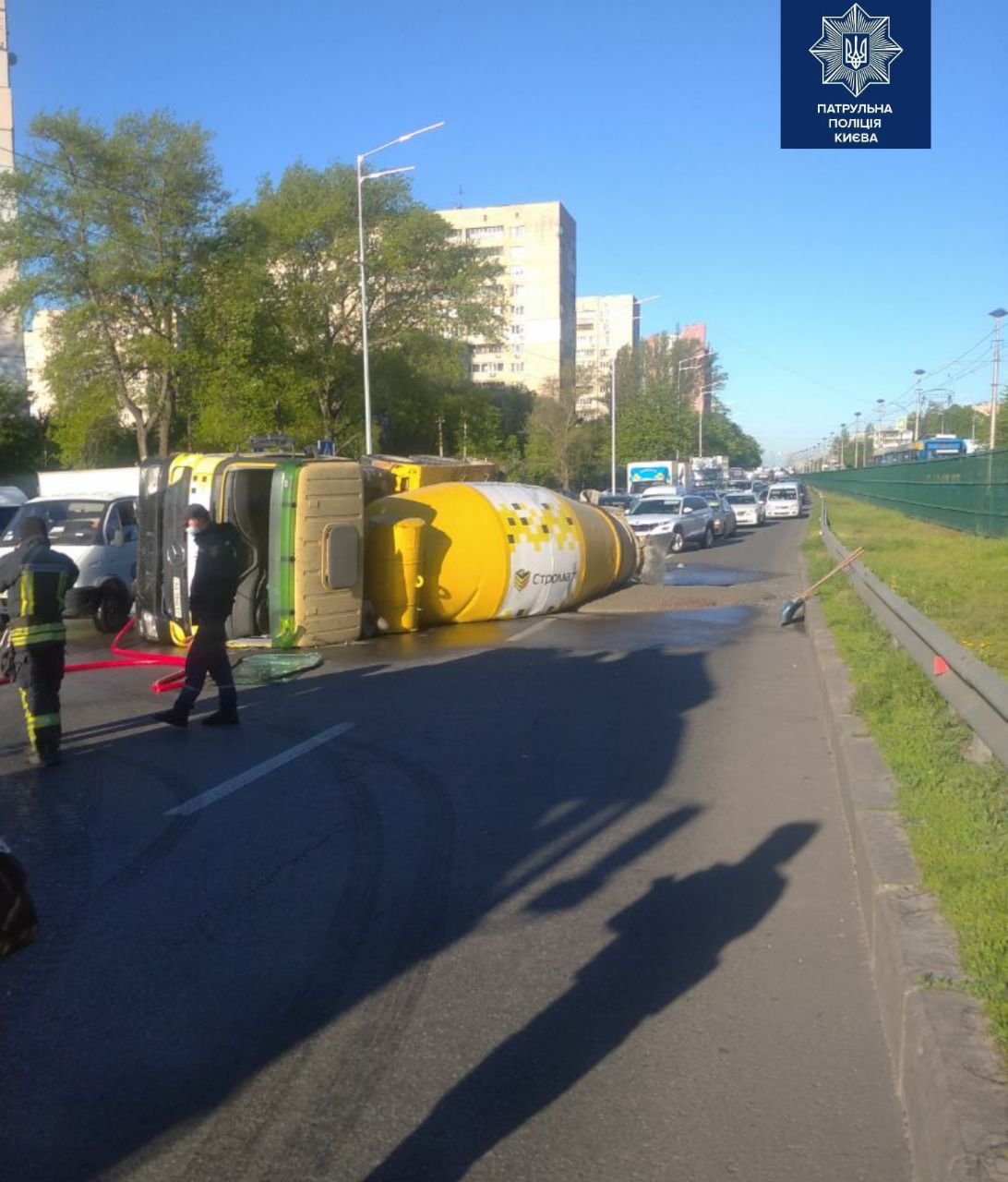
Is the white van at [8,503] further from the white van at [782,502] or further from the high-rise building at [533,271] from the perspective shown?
the high-rise building at [533,271]

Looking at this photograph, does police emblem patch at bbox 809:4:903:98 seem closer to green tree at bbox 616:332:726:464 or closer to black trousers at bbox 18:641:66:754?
black trousers at bbox 18:641:66:754

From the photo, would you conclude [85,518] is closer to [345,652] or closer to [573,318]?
[345,652]

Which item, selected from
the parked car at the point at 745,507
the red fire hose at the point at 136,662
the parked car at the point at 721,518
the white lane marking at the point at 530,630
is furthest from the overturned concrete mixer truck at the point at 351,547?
the parked car at the point at 745,507

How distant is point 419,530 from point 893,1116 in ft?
38.8

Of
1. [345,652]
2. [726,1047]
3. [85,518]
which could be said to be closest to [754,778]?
[726,1047]

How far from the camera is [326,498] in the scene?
1398cm

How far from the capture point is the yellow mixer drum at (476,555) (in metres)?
15.5

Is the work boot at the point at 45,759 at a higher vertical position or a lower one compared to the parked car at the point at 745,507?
lower

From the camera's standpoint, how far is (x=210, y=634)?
386 inches

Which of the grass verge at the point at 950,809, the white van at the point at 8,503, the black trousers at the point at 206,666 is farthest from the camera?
the white van at the point at 8,503

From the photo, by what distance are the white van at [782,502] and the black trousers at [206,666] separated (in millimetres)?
50465

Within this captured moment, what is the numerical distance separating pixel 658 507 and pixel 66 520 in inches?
805

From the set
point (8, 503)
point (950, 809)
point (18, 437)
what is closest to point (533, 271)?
point (18, 437)

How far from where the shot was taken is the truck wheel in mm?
16625
